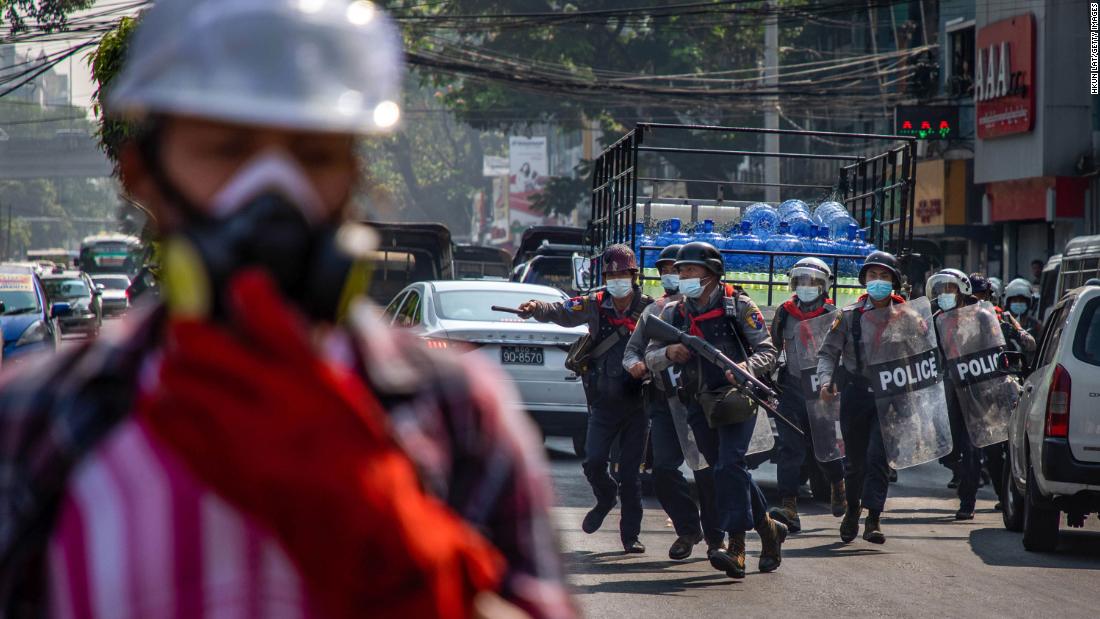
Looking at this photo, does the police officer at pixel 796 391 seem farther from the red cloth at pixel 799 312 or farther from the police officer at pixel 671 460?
the police officer at pixel 671 460

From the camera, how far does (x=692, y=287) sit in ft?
29.3

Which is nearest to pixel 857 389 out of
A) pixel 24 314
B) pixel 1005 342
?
pixel 1005 342

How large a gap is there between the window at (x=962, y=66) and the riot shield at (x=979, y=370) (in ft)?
57.7

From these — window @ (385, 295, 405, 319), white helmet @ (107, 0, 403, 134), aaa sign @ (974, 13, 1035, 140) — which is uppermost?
aaa sign @ (974, 13, 1035, 140)

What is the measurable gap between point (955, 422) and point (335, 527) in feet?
38.1

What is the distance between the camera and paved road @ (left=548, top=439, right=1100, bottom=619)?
7.62 metres

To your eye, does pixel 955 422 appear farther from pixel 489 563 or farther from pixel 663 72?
pixel 663 72

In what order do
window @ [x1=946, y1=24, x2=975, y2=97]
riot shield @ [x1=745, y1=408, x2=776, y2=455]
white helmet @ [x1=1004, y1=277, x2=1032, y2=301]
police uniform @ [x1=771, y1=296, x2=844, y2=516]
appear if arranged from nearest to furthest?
riot shield @ [x1=745, y1=408, x2=776, y2=455] < police uniform @ [x1=771, y1=296, x2=844, y2=516] < white helmet @ [x1=1004, y1=277, x2=1032, y2=301] < window @ [x1=946, y1=24, x2=975, y2=97]

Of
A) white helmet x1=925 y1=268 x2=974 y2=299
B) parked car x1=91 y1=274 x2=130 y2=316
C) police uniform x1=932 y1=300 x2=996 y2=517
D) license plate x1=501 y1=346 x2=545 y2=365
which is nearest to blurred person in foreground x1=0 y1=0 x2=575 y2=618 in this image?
police uniform x1=932 y1=300 x2=996 y2=517

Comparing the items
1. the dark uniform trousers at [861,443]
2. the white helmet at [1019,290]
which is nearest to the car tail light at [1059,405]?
the dark uniform trousers at [861,443]

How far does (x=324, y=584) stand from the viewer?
133cm

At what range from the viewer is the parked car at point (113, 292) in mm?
49594

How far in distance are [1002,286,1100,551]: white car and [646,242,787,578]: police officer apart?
195 centimetres

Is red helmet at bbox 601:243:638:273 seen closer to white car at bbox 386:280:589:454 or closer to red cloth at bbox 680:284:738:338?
red cloth at bbox 680:284:738:338
